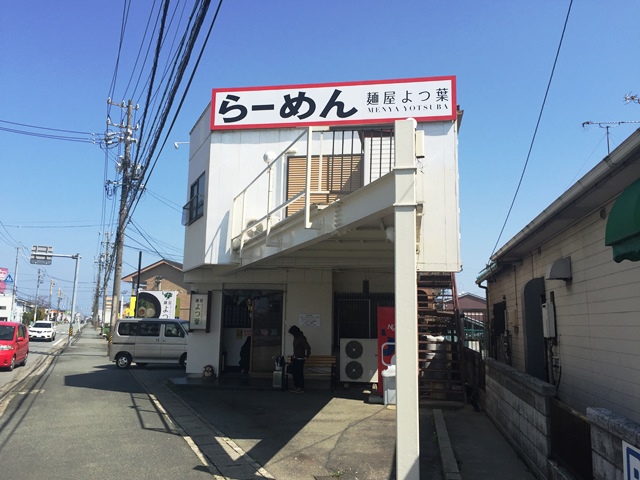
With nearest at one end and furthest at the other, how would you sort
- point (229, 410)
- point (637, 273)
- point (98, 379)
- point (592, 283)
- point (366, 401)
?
point (637, 273), point (592, 283), point (229, 410), point (366, 401), point (98, 379)

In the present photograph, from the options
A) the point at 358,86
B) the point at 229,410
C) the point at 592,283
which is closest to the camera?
the point at 592,283

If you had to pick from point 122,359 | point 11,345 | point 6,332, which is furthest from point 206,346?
point 6,332

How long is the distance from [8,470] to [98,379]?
959 cm

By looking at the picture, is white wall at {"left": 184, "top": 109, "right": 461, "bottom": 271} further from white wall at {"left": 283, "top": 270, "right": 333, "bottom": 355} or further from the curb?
the curb

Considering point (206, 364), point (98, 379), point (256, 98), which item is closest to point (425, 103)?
point (256, 98)

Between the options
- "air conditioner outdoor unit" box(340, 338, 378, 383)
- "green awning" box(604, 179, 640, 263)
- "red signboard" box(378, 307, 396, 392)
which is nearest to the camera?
"green awning" box(604, 179, 640, 263)

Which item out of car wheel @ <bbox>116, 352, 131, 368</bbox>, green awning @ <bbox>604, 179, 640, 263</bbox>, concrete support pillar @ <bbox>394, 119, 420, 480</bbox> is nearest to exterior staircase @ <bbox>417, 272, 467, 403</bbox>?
concrete support pillar @ <bbox>394, 119, 420, 480</bbox>

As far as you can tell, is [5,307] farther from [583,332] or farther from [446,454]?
[583,332]

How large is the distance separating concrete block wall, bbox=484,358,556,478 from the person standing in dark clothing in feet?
15.0

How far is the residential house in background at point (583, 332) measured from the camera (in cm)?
429

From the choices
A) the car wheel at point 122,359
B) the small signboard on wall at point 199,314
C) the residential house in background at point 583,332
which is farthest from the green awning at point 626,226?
the car wheel at point 122,359

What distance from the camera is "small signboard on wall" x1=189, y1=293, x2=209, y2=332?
1369 centimetres

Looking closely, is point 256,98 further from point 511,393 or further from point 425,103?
point 511,393

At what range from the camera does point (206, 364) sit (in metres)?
13.8
